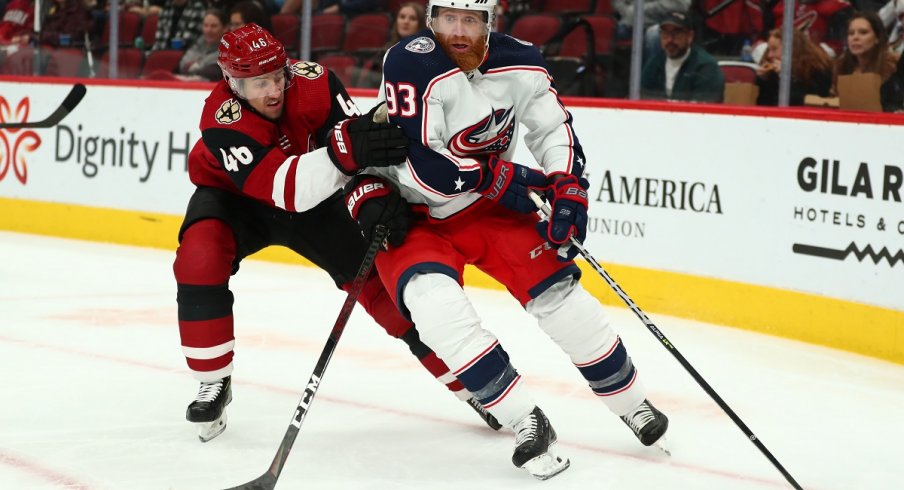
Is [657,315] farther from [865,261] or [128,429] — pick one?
[128,429]

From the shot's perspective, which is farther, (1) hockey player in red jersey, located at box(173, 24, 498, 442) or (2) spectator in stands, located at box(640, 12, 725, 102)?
(2) spectator in stands, located at box(640, 12, 725, 102)

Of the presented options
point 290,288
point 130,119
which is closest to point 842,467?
point 290,288

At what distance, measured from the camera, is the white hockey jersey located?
2.68 meters

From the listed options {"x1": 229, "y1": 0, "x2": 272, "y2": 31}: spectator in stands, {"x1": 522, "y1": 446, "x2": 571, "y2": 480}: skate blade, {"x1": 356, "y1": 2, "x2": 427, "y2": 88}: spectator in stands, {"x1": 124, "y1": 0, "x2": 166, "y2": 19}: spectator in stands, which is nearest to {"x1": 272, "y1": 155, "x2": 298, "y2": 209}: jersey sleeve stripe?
{"x1": 522, "y1": 446, "x2": 571, "y2": 480}: skate blade

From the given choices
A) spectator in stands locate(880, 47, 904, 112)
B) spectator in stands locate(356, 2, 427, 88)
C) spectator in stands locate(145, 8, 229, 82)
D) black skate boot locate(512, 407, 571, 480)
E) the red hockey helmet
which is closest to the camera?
black skate boot locate(512, 407, 571, 480)

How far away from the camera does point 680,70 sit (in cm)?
502

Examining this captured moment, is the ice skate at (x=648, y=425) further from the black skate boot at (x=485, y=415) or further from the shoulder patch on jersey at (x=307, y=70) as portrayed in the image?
the shoulder patch on jersey at (x=307, y=70)

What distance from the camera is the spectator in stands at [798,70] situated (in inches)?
179

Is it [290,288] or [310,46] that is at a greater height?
[310,46]

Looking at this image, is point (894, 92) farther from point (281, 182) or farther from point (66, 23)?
point (66, 23)

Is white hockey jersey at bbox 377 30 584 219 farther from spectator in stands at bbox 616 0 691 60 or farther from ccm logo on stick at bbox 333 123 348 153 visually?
spectator in stands at bbox 616 0 691 60

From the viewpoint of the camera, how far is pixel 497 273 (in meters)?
2.83

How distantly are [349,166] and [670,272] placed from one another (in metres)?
2.39

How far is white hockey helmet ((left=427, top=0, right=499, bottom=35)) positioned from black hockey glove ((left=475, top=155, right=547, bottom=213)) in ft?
1.02
